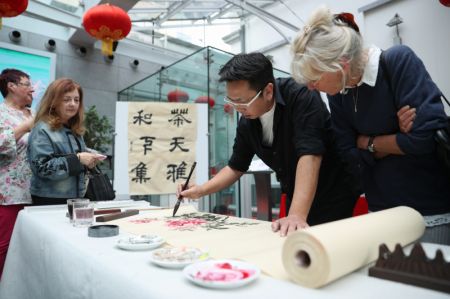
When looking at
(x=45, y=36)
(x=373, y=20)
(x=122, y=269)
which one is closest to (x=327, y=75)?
(x=122, y=269)

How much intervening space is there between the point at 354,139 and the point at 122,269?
80 cm

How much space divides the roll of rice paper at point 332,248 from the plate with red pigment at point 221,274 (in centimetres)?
7

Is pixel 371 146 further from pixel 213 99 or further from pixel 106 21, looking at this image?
pixel 213 99

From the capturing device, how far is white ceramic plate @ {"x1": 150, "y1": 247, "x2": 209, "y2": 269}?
1.96ft

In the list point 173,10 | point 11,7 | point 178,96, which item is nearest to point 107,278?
point 11,7

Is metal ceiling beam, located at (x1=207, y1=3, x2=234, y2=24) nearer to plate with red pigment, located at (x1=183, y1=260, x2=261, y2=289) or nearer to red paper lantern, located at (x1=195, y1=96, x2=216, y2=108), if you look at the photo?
red paper lantern, located at (x1=195, y1=96, x2=216, y2=108)

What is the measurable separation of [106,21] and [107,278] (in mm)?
2629

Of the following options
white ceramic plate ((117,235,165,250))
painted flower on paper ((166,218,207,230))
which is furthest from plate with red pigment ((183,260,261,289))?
painted flower on paper ((166,218,207,230))

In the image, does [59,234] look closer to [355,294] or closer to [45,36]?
[355,294]

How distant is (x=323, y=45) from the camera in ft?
2.80

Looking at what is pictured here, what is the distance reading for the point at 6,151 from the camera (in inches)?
66.4

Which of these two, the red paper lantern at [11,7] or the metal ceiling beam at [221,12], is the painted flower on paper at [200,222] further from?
the metal ceiling beam at [221,12]

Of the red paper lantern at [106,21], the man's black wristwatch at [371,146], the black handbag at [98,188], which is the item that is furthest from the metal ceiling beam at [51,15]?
the man's black wristwatch at [371,146]

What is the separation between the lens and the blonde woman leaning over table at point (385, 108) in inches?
33.8
